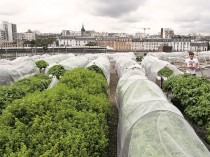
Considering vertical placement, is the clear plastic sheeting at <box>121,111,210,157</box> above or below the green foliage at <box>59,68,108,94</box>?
below

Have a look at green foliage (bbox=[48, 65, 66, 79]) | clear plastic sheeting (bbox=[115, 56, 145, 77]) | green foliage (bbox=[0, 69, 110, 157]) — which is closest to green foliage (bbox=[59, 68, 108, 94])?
green foliage (bbox=[0, 69, 110, 157])

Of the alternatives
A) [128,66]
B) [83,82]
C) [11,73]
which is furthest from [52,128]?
[128,66]

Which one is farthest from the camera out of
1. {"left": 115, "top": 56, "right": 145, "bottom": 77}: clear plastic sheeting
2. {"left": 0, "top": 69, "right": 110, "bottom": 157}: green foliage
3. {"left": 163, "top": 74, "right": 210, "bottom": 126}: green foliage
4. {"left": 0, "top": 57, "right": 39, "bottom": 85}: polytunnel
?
{"left": 115, "top": 56, "right": 145, "bottom": 77}: clear plastic sheeting

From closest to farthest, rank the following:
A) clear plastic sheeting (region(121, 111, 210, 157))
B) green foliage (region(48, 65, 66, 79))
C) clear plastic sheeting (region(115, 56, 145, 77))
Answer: clear plastic sheeting (region(121, 111, 210, 157))
clear plastic sheeting (region(115, 56, 145, 77))
green foliage (region(48, 65, 66, 79))

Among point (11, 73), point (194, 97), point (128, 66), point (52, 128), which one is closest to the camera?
point (52, 128)

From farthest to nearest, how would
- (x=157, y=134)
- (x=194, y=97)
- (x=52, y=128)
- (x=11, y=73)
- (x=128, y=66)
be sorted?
(x=128, y=66) < (x=11, y=73) < (x=194, y=97) < (x=52, y=128) < (x=157, y=134)

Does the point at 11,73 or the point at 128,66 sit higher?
the point at 128,66

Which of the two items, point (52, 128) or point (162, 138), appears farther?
point (52, 128)

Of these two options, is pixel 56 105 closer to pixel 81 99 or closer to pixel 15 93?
pixel 81 99

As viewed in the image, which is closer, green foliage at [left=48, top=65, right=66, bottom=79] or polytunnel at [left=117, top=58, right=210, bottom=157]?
polytunnel at [left=117, top=58, right=210, bottom=157]

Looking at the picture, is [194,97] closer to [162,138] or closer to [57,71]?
[162,138]

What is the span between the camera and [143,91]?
19.6 ft

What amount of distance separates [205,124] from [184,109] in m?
1.00

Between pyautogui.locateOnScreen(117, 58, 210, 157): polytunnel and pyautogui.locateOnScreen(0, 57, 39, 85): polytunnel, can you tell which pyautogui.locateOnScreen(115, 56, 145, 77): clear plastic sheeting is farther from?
pyautogui.locateOnScreen(117, 58, 210, 157): polytunnel
